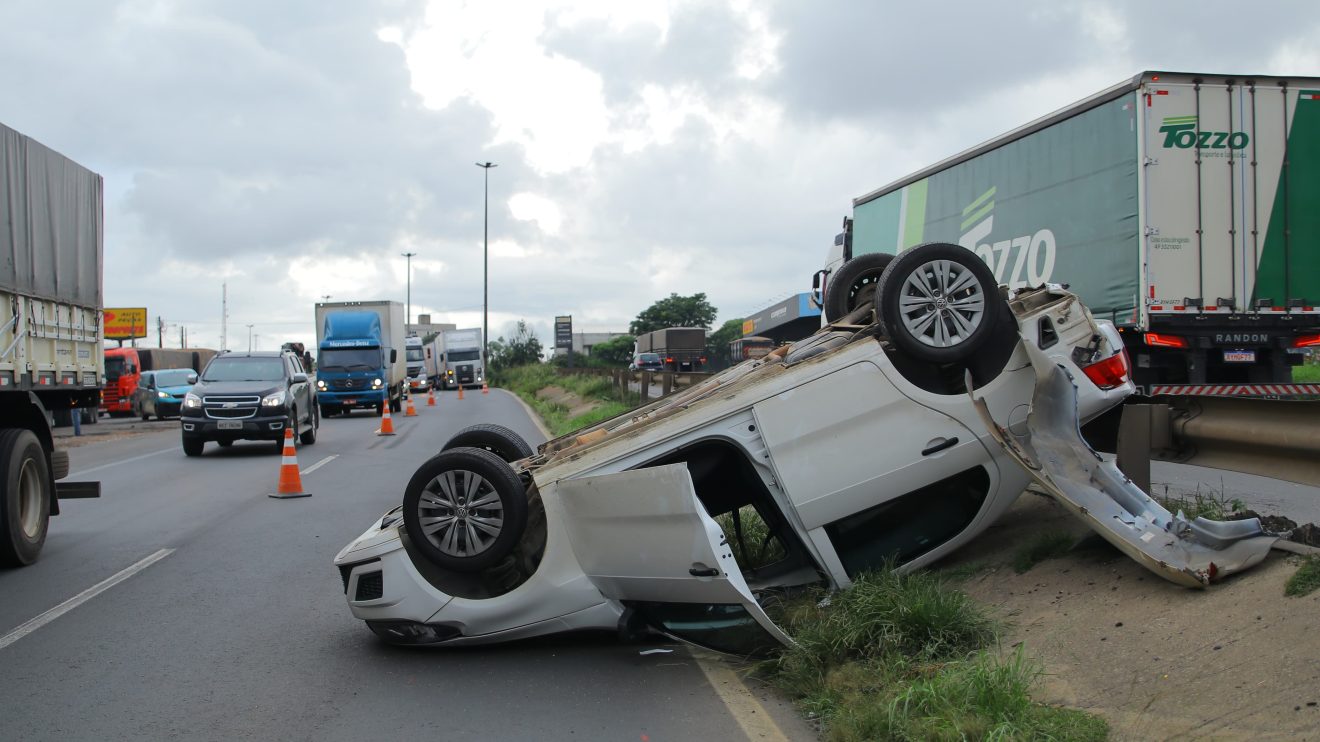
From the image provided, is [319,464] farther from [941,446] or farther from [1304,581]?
[1304,581]

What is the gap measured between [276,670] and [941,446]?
3.78 metres

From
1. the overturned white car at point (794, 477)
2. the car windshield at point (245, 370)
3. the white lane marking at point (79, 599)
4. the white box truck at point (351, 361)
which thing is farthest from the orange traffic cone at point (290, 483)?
the white box truck at point (351, 361)

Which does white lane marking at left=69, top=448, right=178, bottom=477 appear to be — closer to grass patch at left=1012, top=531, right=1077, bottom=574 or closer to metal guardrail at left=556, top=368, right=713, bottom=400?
metal guardrail at left=556, top=368, right=713, bottom=400

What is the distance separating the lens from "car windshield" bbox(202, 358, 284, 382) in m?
19.8

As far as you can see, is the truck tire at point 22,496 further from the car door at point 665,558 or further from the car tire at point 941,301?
the car tire at point 941,301

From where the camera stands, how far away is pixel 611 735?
4.73 meters

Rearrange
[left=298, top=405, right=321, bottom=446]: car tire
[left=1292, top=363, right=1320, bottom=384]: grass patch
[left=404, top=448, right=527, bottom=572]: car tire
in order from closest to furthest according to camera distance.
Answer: [left=404, top=448, right=527, bottom=572]: car tire < [left=298, top=405, right=321, bottom=446]: car tire < [left=1292, top=363, right=1320, bottom=384]: grass patch

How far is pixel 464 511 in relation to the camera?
5832 mm

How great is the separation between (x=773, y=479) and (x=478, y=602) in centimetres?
172

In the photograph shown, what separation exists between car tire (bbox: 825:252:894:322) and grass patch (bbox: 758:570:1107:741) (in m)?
2.10

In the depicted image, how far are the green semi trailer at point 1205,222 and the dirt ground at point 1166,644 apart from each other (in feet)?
25.2

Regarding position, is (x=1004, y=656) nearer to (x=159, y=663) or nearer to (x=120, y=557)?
(x=159, y=663)

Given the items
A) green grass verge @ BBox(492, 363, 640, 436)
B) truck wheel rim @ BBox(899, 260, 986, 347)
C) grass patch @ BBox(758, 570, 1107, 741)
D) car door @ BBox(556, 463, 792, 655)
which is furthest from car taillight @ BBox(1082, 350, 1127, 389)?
green grass verge @ BBox(492, 363, 640, 436)

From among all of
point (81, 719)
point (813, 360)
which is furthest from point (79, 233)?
point (813, 360)
